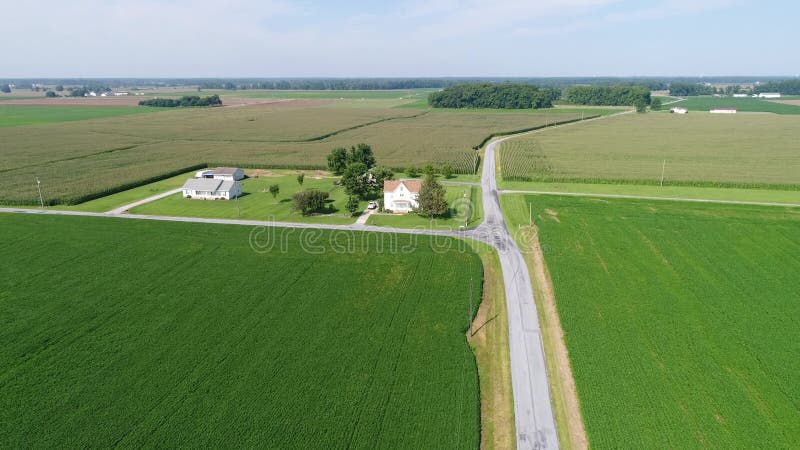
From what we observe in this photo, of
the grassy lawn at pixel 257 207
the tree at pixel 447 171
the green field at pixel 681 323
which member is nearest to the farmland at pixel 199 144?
the tree at pixel 447 171

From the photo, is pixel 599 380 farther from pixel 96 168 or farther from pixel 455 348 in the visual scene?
pixel 96 168

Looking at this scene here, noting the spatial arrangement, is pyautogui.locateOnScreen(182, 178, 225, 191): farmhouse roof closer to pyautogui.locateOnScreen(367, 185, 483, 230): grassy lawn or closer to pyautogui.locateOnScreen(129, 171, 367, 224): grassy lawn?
pyautogui.locateOnScreen(129, 171, 367, 224): grassy lawn

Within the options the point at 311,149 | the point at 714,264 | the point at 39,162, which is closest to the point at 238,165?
the point at 311,149

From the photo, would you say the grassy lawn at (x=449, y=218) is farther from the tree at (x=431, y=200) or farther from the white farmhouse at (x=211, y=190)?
the white farmhouse at (x=211, y=190)

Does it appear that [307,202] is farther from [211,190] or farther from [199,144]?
[199,144]

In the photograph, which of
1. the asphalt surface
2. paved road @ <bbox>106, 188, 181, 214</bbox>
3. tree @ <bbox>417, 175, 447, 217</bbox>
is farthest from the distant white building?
tree @ <bbox>417, 175, 447, 217</bbox>
